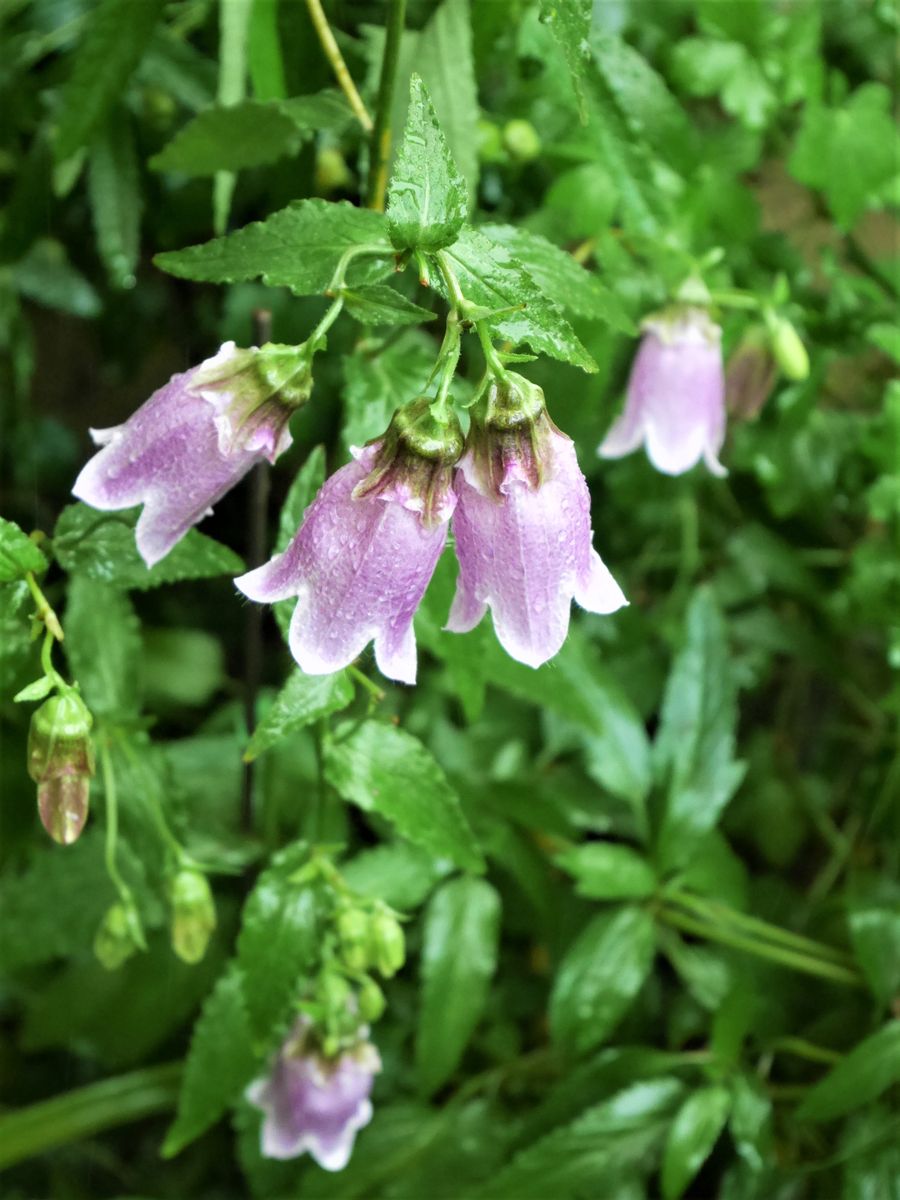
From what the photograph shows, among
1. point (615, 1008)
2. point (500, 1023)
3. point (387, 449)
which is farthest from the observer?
point (500, 1023)

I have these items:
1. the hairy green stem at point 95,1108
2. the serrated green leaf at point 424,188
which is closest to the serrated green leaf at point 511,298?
the serrated green leaf at point 424,188

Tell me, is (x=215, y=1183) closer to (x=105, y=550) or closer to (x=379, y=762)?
(x=379, y=762)

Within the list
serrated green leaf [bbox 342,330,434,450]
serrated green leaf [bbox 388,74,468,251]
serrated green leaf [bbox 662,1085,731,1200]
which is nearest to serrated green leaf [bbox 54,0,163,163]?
serrated green leaf [bbox 342,330,434,450]

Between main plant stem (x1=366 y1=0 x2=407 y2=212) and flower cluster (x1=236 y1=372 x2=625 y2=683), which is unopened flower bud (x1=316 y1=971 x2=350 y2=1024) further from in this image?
main plant stem (x1=366 y1=0 x2=407 y2=212)

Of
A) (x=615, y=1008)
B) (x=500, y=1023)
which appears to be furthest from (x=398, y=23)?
(x=500, y=1023)

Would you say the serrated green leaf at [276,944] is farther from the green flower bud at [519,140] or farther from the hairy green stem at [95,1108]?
the green flower bud at [519,140]
